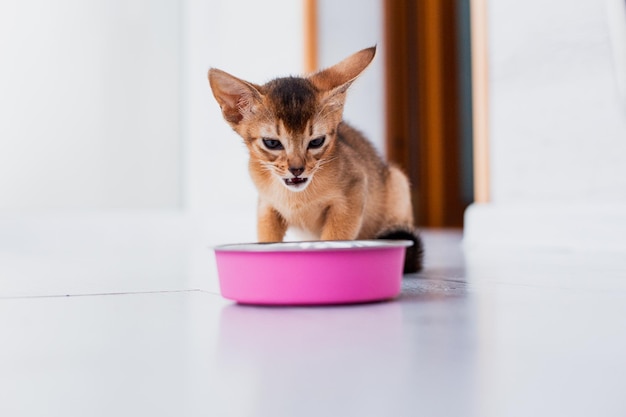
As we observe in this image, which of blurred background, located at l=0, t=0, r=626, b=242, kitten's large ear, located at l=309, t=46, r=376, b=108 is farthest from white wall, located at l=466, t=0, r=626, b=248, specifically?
kitten's large ear, located at l=309, t=46, r=376, b=108

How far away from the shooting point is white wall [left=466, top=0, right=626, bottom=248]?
1654 millimetres

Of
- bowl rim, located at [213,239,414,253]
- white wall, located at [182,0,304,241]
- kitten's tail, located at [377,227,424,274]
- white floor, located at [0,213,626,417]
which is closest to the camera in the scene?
white floor, located at [0,213,626,417]

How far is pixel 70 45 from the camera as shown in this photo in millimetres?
3328

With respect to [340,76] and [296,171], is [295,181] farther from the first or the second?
[340,76]

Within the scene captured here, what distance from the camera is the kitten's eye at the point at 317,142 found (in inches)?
37.3

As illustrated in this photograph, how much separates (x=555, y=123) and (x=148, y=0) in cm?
178

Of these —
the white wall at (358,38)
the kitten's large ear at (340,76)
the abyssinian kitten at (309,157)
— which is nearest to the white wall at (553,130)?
the white wall at (358,38)

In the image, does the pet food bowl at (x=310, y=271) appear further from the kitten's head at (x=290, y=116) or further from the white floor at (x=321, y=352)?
the kitten's head at (x=290, y=116)

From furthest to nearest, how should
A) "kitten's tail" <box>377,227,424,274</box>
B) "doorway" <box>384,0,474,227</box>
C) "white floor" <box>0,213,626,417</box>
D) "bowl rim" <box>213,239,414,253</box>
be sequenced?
"doorway" <box>384,0,474,227</box> < "kitten's tail" <box>377,227,424,274</box> < "bowl rim" <box>213,239,414,253</box> < "white floor" <box>0,213,626,417</box>

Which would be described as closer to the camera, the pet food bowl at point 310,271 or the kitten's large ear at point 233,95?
the pet food bowl at point 310,271

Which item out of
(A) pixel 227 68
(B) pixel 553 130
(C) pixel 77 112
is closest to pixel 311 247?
(A) pixel 227 68

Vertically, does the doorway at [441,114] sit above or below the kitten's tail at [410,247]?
above

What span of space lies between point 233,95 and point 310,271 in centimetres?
26

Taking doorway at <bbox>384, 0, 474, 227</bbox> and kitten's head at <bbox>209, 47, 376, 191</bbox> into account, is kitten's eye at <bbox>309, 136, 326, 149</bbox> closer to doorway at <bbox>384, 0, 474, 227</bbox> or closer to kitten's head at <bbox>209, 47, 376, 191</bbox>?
kitten's head at <bbox>209, 47, 376, 191</bbox>
